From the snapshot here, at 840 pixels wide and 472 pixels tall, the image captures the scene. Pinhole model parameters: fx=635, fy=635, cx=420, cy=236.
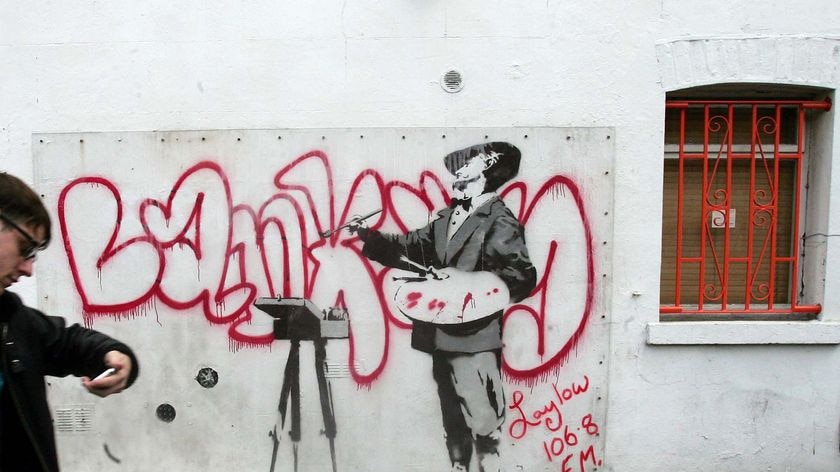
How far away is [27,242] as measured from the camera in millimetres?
2000

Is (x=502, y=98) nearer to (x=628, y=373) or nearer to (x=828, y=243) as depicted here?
(x=628, y=373)

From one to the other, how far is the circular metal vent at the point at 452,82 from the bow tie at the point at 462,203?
26.4 inches

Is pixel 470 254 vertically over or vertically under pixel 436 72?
under

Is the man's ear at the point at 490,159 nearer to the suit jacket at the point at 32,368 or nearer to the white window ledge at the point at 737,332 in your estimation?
the white window ledge at the point at 737,332

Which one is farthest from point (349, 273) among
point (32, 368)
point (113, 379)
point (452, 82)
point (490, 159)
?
point (32, 368)

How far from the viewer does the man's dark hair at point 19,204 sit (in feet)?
6.40

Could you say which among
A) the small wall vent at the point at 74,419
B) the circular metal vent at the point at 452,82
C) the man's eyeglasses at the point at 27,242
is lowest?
the small wall vent at the point at 74,419

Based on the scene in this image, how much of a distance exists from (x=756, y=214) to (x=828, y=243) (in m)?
0.45

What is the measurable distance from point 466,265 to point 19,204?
8.34 ft

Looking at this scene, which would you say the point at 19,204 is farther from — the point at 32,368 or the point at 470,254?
the point at 470,254

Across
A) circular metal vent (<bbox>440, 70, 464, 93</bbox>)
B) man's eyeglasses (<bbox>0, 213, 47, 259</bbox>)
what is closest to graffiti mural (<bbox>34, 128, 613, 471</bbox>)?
circular metal vent (<bbox>440, 70, 464, 93</bbox>)

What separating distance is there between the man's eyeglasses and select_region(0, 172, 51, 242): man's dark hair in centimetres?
1

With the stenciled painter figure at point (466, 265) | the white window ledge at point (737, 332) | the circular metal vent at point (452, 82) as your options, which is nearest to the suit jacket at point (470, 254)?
the stenciled painter figure at point (466, 265)

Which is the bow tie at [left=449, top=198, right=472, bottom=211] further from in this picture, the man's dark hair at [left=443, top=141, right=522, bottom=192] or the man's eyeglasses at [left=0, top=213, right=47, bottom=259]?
the man's eyeglasses at [left=0, top=213, right=47, bottom=259]
